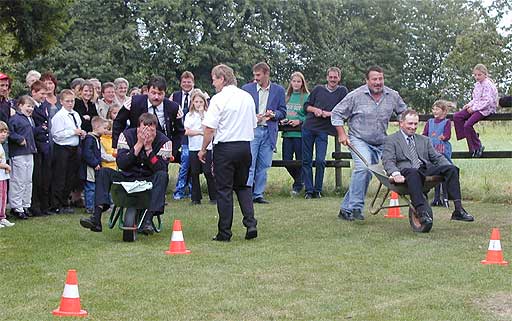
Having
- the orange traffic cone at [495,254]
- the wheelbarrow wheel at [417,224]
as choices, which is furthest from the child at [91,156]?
the orange traffic cone at [495,254]

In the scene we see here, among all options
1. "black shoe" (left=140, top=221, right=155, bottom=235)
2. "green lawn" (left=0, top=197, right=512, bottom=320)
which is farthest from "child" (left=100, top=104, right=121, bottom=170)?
"black shoe" (left=140, top=221, right=155, bottom=235)

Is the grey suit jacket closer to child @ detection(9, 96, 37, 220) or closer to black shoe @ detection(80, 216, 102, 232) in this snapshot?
black shoe @ detection(80, 216, 102, 232)

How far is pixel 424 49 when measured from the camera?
7344 centimetres

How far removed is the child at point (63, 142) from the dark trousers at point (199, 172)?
1.90m

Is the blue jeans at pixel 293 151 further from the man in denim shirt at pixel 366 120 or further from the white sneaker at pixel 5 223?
the white sneaker at pixel 5 223

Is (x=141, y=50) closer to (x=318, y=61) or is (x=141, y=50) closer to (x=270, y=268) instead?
(x=318, y=61)

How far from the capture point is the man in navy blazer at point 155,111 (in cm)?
1066

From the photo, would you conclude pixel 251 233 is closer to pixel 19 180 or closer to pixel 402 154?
pixel 402 154

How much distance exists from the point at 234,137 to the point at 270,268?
2.08 m

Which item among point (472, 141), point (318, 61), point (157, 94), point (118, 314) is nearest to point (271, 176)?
point (472, 141)

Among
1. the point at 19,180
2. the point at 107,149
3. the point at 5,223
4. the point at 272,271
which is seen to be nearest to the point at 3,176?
the point at 19,180

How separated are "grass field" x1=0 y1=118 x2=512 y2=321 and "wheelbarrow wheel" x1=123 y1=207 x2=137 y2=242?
144 mm

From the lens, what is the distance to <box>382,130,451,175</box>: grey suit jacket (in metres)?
10.8

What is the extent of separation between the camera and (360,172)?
1158 cm
